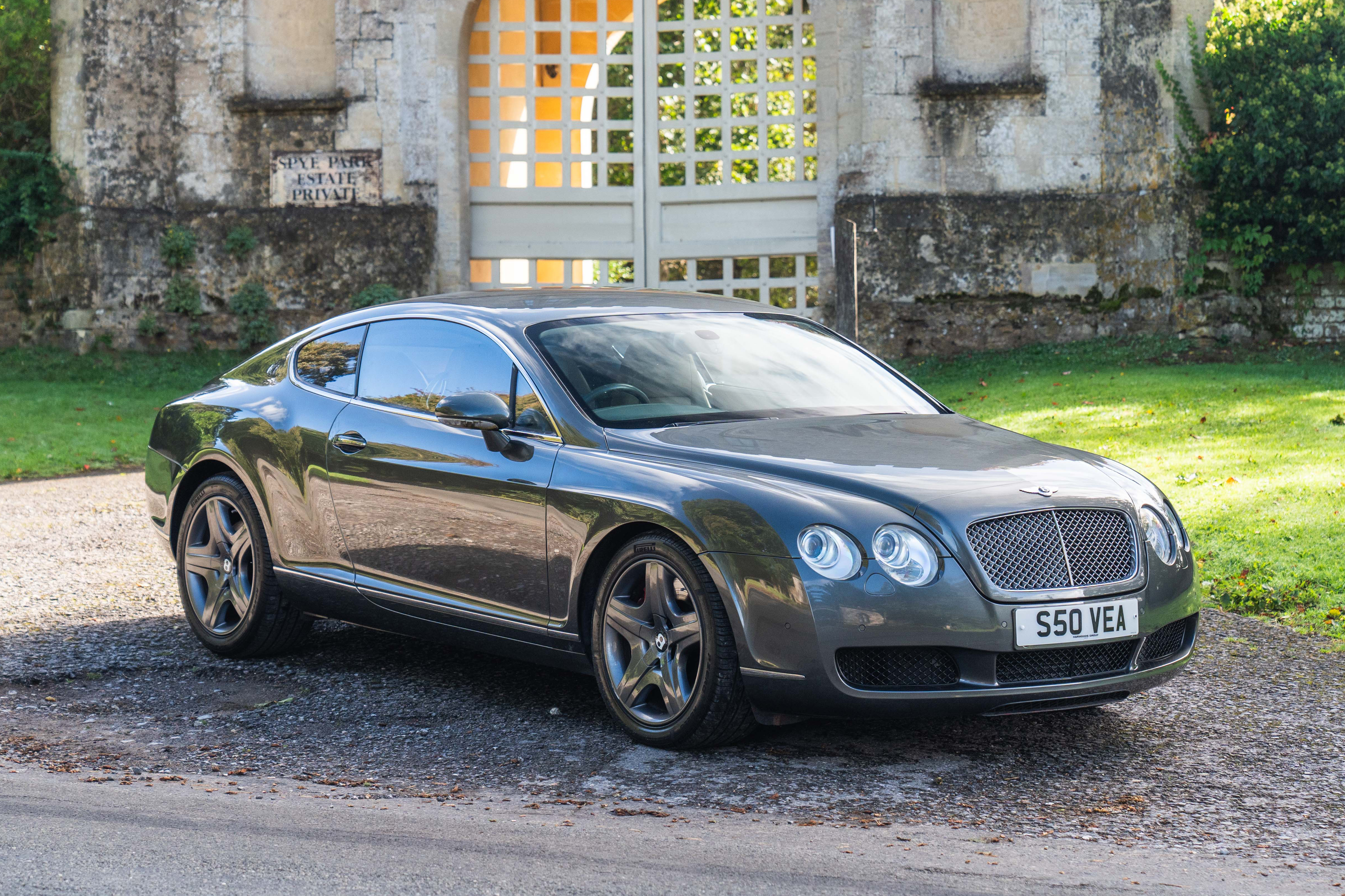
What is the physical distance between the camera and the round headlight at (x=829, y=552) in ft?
13.8

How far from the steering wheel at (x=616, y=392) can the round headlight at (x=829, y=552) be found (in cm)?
110

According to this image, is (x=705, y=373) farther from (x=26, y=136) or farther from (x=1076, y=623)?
(x=26, y=136)

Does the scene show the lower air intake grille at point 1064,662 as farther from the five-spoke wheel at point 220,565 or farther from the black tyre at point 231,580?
the five-spoke wheel at point 220,565

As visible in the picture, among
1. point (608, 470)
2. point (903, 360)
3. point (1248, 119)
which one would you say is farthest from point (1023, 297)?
point (608, 470)

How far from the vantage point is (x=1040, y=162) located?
18.7 meters

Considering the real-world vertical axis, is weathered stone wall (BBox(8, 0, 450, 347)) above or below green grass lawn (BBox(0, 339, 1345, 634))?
above

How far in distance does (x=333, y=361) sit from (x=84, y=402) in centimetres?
1265

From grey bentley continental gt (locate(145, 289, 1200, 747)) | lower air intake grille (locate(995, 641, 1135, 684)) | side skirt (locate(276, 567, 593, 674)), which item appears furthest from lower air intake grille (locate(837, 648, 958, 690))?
side skirt (locate(276, 567, 593, 674))

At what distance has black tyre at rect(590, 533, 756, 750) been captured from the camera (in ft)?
14.4

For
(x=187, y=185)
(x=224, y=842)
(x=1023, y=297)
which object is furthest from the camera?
(x=187, y=185)

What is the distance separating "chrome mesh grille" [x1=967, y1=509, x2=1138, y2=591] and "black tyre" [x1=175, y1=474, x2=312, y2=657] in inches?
119

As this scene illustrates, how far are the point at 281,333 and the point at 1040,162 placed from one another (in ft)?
34.4

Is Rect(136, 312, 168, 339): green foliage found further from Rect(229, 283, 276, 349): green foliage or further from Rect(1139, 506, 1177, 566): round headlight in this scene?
Rect(1139, 506, 1177, 566): round headlight

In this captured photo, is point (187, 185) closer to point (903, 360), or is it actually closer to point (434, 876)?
point (903, 360)
